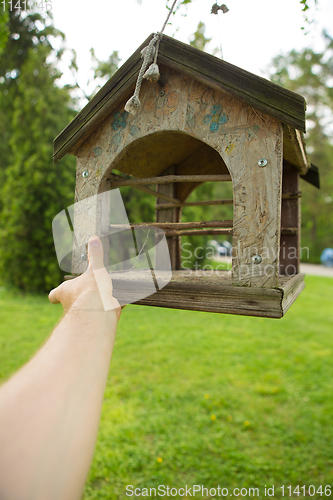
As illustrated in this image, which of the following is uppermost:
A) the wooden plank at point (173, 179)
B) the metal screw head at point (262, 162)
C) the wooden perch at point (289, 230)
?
the metal screw head at point (262, 162)

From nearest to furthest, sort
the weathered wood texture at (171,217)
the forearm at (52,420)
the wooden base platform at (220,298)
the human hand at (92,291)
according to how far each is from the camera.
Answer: the forearm at (52,420) → the human hand at (92,291) → the wooden base platform at (220,298) → the weathered wood texture at (171,217)

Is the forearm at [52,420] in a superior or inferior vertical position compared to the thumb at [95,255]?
inferior

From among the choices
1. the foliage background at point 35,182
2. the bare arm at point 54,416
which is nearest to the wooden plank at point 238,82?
the bare arm at point 54,416

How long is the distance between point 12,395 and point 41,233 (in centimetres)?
696

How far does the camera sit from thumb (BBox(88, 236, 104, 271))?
1386 millimetres

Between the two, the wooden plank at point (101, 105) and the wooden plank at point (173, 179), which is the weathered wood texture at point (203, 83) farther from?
the wooden plank at point (173, 179)

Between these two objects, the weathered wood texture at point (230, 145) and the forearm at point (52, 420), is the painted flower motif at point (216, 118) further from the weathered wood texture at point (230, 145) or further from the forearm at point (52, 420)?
the forearm at point (52, 420)

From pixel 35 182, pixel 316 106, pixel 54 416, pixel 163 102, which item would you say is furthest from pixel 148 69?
pixel 316 106

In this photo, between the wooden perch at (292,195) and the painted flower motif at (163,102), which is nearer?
the painted flower motif at (163,102)

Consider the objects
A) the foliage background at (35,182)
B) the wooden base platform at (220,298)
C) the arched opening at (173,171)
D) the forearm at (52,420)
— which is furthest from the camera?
the foliage background at (35,182)

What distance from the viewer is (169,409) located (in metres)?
4.41

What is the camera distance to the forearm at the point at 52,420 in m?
0.64

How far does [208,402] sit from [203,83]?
13.3 feet

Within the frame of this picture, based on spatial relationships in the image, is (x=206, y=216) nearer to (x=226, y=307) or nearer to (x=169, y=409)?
(x=169, y=409)
